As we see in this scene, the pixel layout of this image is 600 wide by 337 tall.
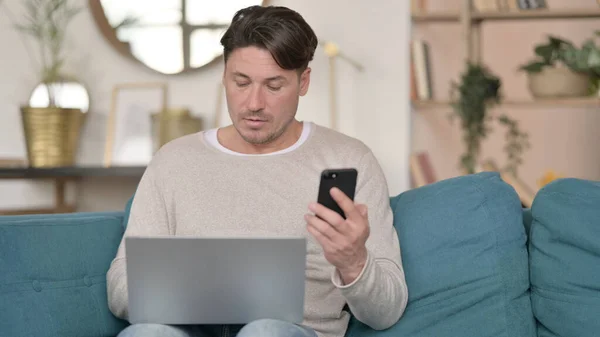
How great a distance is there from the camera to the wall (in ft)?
18.5

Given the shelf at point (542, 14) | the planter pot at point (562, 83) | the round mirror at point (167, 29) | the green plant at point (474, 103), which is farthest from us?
the round mirror at point (167, 29)

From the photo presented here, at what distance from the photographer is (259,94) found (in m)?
2.02

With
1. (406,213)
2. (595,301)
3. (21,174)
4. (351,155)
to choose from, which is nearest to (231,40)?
(351,155)

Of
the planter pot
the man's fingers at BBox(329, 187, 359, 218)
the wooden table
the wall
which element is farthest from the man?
the wall

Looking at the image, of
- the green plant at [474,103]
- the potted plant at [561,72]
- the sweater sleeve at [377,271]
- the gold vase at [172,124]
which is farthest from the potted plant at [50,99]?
the sweater sleeve at [377,271]

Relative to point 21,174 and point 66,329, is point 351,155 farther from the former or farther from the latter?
point 21,174

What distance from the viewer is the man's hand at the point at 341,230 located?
1.62 meters

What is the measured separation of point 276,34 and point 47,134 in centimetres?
256

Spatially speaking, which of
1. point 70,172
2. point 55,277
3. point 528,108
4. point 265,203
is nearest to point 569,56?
point 528,108

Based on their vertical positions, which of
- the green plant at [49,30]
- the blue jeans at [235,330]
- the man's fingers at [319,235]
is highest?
the green plant at [49,30]

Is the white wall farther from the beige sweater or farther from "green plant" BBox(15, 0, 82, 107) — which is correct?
the beige sweater

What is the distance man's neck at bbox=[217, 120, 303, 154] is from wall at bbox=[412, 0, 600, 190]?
347 cm

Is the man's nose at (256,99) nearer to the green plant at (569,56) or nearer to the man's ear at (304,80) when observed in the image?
the man's ear at (304,80)

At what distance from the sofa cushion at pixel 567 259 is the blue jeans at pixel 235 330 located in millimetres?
512
